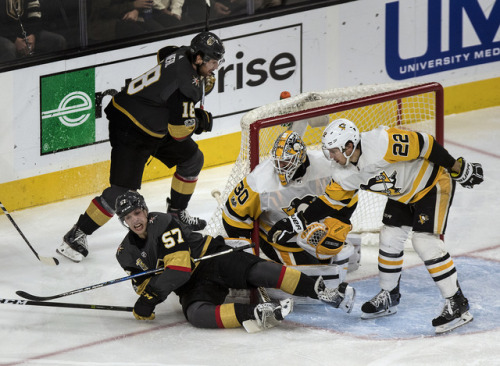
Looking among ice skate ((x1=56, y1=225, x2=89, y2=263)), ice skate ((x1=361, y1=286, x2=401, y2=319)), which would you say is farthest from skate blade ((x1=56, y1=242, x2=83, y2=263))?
ice skate ((x1=361, y1=286, x2=401, y2=319))

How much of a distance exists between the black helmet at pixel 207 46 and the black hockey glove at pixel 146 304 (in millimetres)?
1303

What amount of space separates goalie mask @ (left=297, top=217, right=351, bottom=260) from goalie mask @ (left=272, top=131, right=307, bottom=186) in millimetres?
265

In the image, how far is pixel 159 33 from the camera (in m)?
7.36

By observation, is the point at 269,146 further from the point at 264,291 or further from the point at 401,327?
the point at 401,327

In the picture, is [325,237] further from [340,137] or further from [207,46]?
[207,46]

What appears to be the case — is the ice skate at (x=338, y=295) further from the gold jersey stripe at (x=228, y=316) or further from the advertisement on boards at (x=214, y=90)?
the advertisement on boards at (x=214, y=90)

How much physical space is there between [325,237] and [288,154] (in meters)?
0.42

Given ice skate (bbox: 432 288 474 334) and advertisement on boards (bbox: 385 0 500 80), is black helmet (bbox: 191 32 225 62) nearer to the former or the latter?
ice skate (bbox: 432 288 474 334)

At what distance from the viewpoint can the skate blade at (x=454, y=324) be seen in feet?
17.7

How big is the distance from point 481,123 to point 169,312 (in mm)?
3420

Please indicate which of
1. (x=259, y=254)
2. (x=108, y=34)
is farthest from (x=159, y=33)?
(x=259, y=254)

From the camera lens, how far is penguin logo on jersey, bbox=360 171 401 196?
5352 millimetres

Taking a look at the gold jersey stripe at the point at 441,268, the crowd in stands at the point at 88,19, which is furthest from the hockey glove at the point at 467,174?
the crowd in stands at the point at 88,19

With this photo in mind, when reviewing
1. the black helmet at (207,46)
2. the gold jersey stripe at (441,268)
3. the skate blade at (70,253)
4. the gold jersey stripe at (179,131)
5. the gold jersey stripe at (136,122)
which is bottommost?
the gold jersey stripe at (441,268)
